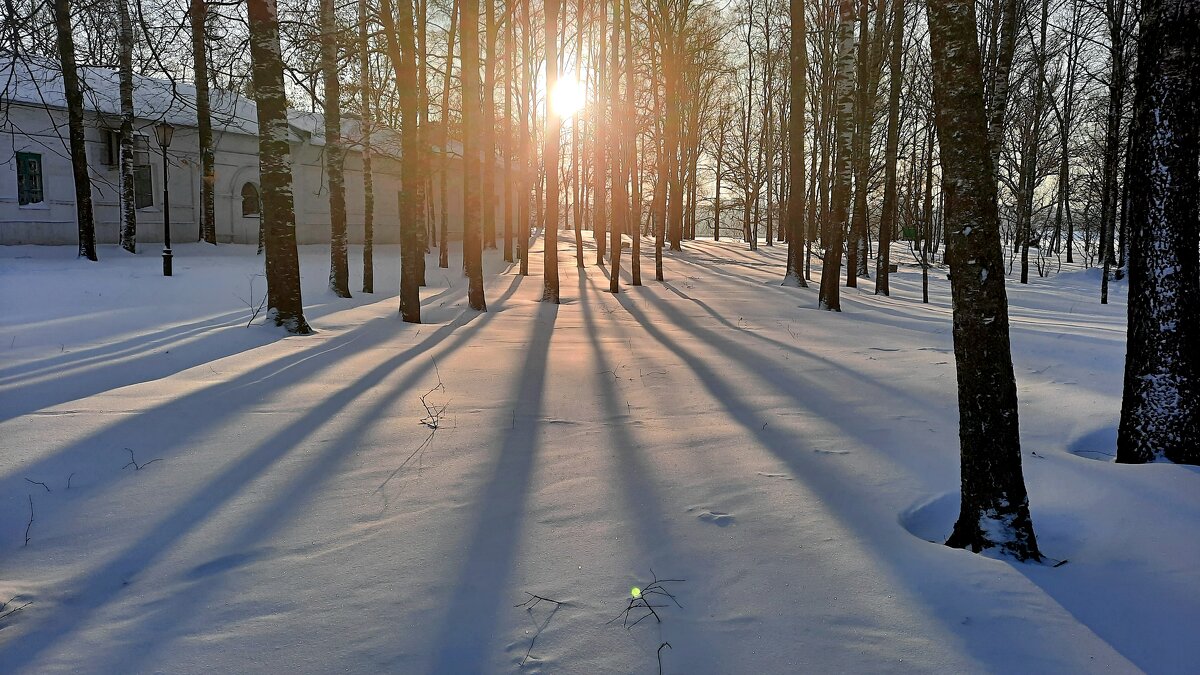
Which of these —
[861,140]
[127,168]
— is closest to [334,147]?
[127,168]

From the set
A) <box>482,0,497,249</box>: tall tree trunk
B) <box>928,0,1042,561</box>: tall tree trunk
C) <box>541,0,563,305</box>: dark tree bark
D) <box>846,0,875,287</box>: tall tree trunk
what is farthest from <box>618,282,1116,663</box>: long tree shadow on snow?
<box>482,0,497,249</box>: tall tree trunk

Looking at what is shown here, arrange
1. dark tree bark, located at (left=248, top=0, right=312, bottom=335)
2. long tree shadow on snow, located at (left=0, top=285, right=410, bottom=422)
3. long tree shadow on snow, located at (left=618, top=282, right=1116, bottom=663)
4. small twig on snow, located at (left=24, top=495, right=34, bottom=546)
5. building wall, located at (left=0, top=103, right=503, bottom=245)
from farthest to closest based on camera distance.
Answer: building wall, located at (left=0, top=103, right=503, bottom=245), dark tree bark, located at (left=248, top=0, right=312, bottom=335), long tree shadow on snow, located at (left=0, top=285, right=410, bottom=422), small twig on snow, located at (left=24, top=495, right=34, bottom=546), long tree shadow on snow, located at (left=618, top=282, right=1116, bottom=663)

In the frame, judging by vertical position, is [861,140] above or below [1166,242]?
above

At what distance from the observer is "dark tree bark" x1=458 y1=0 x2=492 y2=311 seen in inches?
450

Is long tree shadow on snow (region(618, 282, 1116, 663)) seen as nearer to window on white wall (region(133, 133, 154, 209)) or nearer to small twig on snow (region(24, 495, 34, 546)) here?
small twig on snow (region(24, 495, 34, 546))

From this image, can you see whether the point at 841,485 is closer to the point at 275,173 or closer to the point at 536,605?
the point at 536,605

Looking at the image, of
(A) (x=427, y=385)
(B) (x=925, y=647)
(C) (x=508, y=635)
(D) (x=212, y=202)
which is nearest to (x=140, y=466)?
(A) (x=427, y=385)

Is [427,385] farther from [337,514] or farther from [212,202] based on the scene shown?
[212,202]

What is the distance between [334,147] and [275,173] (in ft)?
17.2

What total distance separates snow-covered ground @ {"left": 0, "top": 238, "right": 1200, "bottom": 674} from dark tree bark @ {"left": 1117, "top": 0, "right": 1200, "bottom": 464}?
1.32 feet

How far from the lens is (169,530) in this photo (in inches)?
→ 135

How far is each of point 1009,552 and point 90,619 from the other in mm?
3953

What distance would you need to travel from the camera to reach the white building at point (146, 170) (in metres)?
20.8

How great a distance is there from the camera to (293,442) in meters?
4.65
